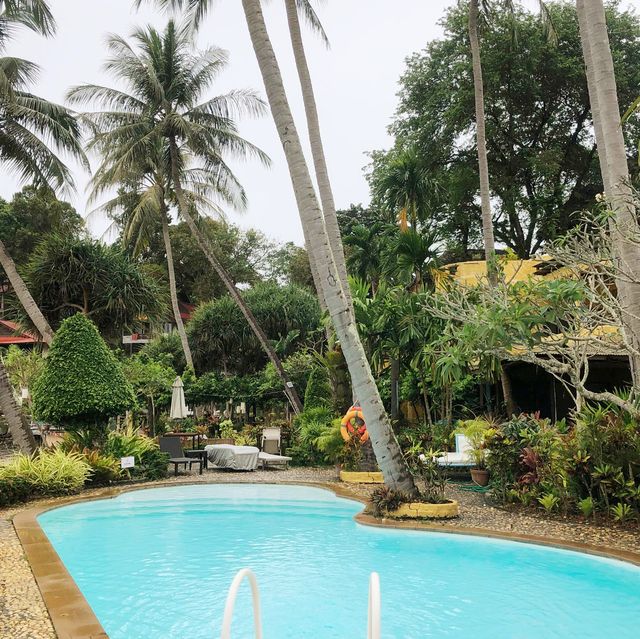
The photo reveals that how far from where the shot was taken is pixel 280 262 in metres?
41.5

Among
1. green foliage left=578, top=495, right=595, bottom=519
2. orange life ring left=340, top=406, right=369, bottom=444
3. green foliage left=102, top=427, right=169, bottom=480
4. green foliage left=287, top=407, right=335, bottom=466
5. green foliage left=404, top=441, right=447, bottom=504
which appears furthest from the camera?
green foliage left=287, top=407, right=335, bottom=466

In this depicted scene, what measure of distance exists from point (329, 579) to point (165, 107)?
65.5ft

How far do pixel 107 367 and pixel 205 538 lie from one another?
215 inches

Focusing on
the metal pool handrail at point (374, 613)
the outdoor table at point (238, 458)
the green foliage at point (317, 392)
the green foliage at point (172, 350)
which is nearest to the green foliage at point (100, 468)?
the outdoor table at point (238, 458)

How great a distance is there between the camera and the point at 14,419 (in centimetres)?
1335

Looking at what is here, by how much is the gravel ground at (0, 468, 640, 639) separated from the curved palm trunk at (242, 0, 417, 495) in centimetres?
133

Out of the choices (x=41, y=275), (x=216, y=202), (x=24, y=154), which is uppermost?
(x=216, y=202)

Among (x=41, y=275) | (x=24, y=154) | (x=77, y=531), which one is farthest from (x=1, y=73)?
(x=77, y=531)

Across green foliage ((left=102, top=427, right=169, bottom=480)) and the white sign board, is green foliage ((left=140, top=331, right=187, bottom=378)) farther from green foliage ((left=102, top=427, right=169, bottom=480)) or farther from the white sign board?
the white sign board

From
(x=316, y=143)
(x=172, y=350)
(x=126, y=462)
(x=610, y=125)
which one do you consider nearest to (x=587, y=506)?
(x=610, y=125)

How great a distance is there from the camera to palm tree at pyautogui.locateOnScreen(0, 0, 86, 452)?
55.0 feet

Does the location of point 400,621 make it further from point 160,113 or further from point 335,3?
point 160,113

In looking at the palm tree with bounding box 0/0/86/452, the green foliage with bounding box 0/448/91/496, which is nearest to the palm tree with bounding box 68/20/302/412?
the palm tree with bounding box 0/0/86/452

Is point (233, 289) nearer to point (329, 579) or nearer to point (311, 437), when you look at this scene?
point (311, 437)
